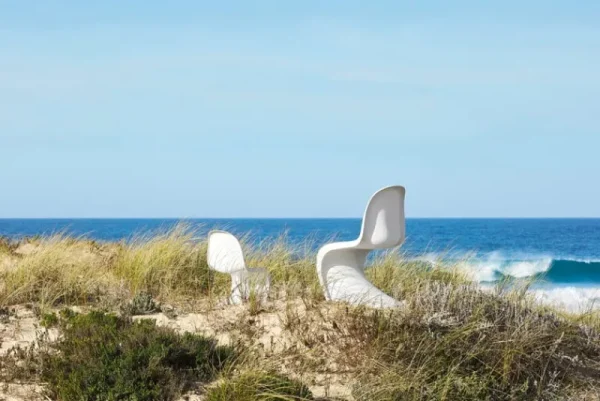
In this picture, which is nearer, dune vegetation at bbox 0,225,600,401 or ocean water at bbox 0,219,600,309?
dune vegetation at bbox 0,225,600,401

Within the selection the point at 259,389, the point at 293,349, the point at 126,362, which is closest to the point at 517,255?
the point at 293,349

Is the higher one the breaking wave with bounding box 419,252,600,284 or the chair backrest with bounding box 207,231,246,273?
the chair backrest with bounding box 207,231,246,273

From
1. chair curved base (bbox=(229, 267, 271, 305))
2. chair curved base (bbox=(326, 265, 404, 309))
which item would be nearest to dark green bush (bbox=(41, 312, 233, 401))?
chair curved base (bbox=(229, 267, 271, 305))

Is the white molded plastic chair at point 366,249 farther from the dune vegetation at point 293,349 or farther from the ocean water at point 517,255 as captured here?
the ocean water at point 517,255

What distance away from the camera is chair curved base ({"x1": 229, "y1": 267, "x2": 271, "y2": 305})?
723 centimetres

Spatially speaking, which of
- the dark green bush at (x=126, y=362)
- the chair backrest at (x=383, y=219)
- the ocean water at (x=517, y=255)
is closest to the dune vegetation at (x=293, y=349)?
the dark green bush at (x=126, y=362)

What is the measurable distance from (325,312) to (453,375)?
1225 mm

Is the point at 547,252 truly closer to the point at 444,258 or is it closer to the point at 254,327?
the point at 444,258

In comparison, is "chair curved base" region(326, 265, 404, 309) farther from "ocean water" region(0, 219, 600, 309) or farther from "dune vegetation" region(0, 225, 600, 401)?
"ocean water" region(0, 219, 600, 309)

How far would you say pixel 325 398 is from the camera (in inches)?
219

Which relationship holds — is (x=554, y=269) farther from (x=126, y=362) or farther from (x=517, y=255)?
(x=126, y=362)

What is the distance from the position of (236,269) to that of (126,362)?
2281mm

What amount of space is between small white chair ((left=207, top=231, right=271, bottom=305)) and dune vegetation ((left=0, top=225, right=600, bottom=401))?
0.17 m

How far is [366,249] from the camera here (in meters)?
7.20
